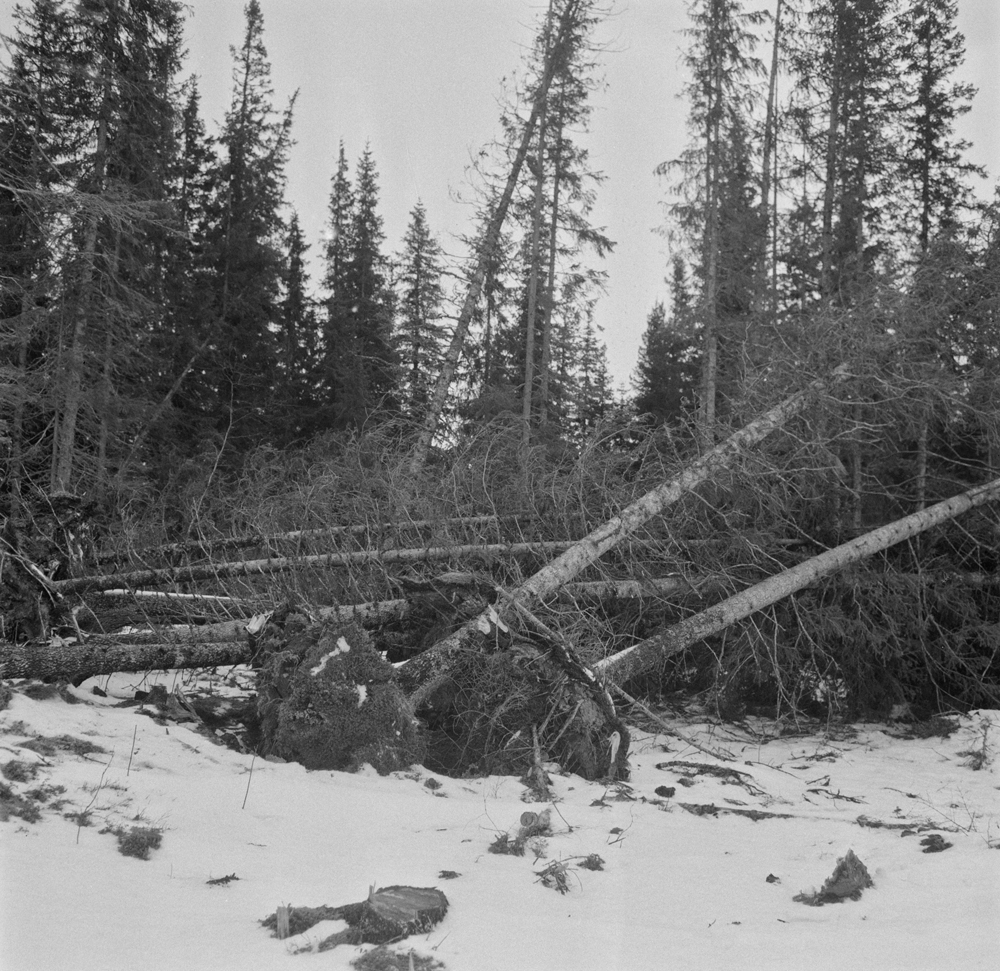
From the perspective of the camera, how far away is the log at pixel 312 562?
6707 mm

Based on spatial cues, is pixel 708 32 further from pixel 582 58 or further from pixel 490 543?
pixel 490 543

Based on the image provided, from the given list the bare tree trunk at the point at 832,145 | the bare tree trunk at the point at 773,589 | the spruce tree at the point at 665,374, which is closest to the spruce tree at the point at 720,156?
the bare tree trunk at the point at 832,145

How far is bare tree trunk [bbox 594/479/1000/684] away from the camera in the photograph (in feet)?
19.2

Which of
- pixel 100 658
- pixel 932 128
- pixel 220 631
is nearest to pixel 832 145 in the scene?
pixel 932 128

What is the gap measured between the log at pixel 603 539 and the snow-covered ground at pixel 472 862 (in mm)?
772

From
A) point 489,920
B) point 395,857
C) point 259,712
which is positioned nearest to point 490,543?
point 259,712

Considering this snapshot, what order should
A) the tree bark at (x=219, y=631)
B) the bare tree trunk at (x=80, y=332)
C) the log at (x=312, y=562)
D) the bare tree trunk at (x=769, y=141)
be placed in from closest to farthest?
the tree bark at (x=219, y=631) → the log at (x=312, y=562) → the bare tree trunk at (x=80, y=332) → the bare tree trunk at (x=769, y=141)

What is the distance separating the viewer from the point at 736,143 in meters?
16.4

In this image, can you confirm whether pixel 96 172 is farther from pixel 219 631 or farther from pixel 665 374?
pixel 665 374

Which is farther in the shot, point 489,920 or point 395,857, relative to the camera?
point 395,857

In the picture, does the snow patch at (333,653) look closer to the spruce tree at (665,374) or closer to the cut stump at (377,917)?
the cut stump at (377,917)

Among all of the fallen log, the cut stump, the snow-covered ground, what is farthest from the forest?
the cut stump

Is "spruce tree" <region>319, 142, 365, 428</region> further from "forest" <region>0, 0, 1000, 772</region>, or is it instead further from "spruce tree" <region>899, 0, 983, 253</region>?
"spruce tree" <region>899, 0, 983, 253</region>

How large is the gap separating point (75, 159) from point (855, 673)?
15.4m
